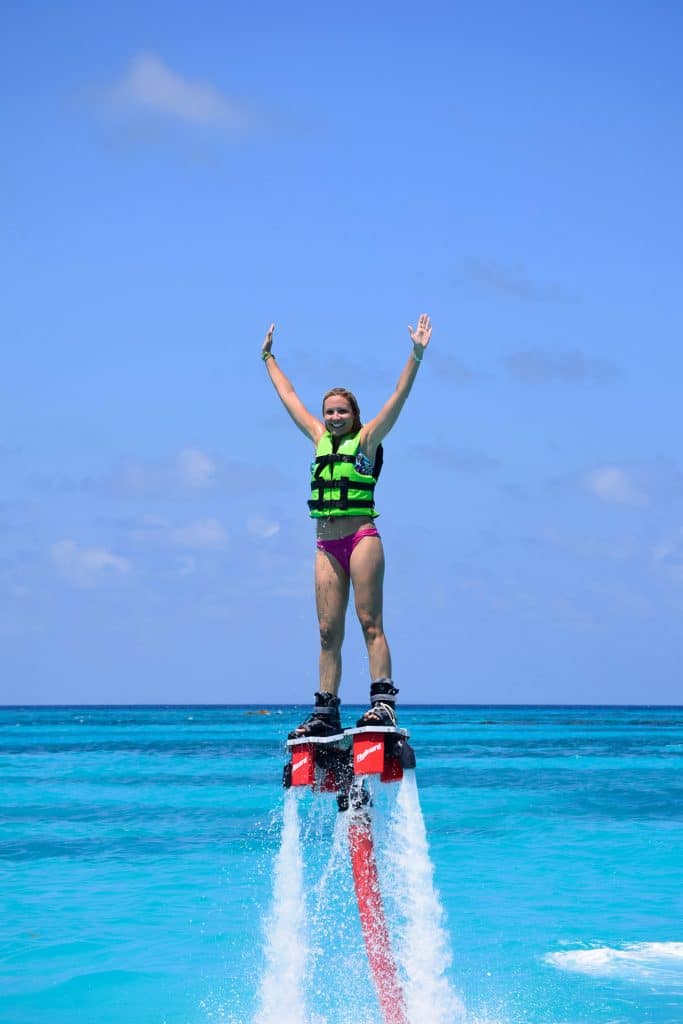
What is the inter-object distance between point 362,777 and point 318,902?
34.4 feet

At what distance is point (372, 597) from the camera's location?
30.2ft

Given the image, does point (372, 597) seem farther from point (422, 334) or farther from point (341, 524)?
point (422, 334)

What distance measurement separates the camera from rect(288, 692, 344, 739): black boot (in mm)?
9203

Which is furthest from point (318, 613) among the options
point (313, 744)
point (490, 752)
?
point (490, 752)

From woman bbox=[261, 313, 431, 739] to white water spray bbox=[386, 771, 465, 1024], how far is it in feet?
2.50

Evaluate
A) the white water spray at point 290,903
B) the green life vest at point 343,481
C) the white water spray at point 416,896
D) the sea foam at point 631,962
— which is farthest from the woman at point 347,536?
the sea foam at point 631,962

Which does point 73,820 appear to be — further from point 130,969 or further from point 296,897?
point 296,897

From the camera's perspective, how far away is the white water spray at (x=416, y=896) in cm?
933

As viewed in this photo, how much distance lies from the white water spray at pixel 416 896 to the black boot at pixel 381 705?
490 mm

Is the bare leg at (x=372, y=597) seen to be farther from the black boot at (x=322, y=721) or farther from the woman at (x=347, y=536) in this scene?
the black boot at (x=322, y=721)

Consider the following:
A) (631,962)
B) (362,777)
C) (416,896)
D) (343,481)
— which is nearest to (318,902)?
(631,962)

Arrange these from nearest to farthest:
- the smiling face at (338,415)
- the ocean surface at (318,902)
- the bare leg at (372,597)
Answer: the bare leg at (372,597), the smiling face at (338,415), the ocean surface at (318,902)

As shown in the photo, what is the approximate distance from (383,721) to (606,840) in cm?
1903

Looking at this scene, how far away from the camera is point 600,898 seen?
20281mm
